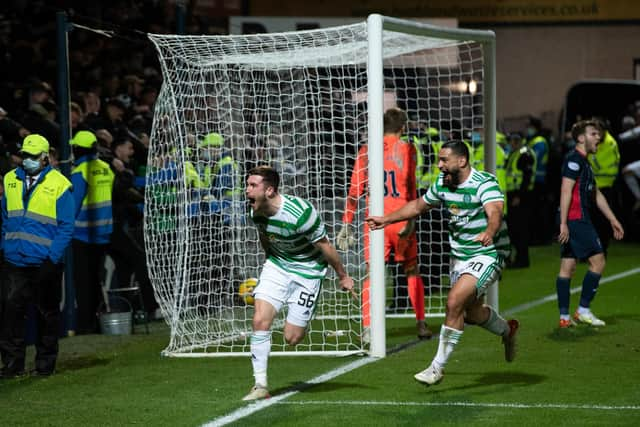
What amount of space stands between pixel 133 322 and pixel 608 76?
65.2 feet

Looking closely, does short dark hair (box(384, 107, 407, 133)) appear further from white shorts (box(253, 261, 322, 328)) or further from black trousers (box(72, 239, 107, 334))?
black trousers (box(72, 239, 107, 334))

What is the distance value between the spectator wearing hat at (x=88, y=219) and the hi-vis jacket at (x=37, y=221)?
2.40m

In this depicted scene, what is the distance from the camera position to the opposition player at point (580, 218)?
11031 mm

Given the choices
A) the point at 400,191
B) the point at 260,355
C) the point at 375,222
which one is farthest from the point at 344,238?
the point at 260,355

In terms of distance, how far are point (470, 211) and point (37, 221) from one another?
3.38 meters

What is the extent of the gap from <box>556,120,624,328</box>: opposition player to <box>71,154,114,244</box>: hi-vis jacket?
443cm

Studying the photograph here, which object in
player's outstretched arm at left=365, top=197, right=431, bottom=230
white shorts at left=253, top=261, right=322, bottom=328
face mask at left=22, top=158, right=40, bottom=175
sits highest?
face mask at left=22, top=158, right=40, bottom=175

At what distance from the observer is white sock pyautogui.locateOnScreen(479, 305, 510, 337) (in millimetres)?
8727

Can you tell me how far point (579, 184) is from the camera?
1112 centimetres

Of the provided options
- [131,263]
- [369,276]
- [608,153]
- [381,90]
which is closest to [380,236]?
[369,276]

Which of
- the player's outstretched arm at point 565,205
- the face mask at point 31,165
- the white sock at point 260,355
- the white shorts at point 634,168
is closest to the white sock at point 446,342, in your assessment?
the white sock at point 260,355

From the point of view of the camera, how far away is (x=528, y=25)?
30469 mm

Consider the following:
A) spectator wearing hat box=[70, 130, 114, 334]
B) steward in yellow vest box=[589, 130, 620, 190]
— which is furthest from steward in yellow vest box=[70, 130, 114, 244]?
steward in yellow vest box=[589, 130, 620, 190]

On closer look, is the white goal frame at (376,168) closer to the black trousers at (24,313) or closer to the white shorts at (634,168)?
the black trousers at (24,313)
